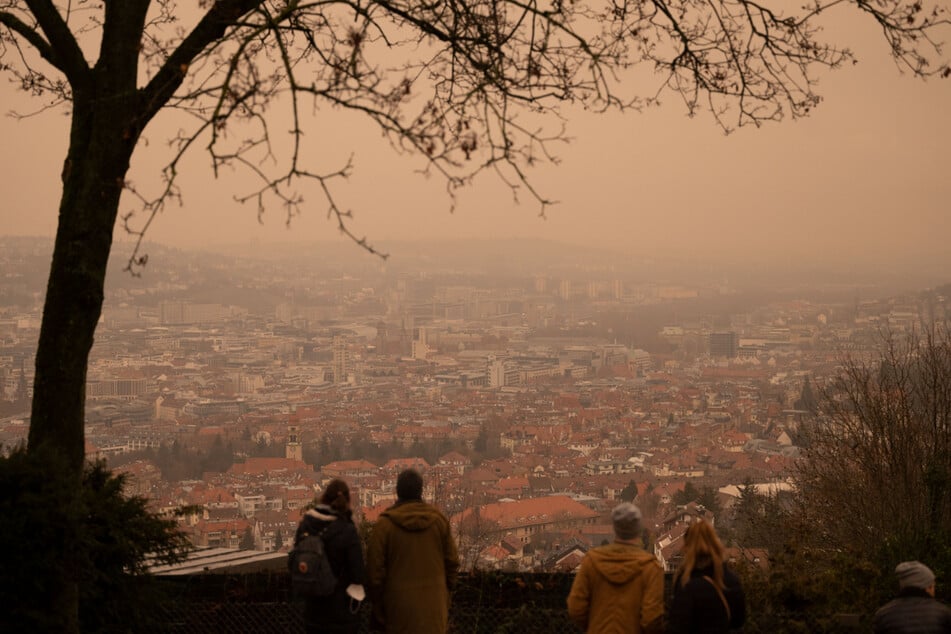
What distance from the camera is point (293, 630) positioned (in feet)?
23.7

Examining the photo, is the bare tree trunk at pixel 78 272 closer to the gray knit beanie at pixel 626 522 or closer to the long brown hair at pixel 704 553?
the gray knit beanie at pixel 626 522

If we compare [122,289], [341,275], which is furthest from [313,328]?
[122,289]

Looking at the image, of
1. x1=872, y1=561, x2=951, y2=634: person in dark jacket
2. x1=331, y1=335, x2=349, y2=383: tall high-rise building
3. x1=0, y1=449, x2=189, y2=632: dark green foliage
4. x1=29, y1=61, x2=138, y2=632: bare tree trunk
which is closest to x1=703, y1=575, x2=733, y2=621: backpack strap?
x1=872, y1=561, x2=951, y2=634: person in dark jacket

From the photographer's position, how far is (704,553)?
4.62 metres

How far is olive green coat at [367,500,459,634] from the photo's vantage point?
18.2 ft

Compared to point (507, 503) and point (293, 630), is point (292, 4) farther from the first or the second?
point (507, 503)

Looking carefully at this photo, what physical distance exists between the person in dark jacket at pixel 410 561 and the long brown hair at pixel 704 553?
1456 mm

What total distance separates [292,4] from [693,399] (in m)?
87.2

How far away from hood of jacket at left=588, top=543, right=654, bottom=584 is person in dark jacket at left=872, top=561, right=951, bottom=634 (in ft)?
4.03

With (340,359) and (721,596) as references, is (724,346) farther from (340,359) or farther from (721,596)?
(721,596)

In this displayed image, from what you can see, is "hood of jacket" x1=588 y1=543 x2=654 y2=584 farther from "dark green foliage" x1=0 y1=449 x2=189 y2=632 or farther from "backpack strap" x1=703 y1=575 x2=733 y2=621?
"dark green foliage" x1=0 y1=449 x2=189 y2=632

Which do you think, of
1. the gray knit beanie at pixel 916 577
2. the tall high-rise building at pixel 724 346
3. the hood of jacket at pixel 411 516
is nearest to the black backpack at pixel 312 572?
the hood of jacket at pixel 411 516

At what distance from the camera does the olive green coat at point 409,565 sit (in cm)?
555

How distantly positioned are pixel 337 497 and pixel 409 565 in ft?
1.70
